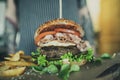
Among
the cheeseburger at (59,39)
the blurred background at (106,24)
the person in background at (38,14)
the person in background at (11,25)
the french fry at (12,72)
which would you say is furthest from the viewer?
the blurred background at (106,24)

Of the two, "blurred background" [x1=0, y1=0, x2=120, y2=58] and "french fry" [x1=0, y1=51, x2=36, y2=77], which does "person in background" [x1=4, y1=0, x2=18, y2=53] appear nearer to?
"french fry" [x1=0, y1=51, x2=36, y2=77]

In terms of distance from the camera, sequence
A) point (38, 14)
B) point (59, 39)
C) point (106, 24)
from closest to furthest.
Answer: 1. point (59, 39)
2. point (38, 14)
3. point (106, 24)

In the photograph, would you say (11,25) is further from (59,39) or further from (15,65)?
(15,65)

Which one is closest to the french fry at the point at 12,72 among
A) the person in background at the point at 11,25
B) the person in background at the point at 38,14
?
the person in background at the point at 38,14

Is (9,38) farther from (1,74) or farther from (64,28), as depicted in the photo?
(1,74)

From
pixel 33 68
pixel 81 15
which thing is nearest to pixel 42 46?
pixel 33 68

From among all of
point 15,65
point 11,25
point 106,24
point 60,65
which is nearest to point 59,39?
point 60,65

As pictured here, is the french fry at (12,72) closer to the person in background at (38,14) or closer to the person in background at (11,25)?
the person in background at (38,14)
